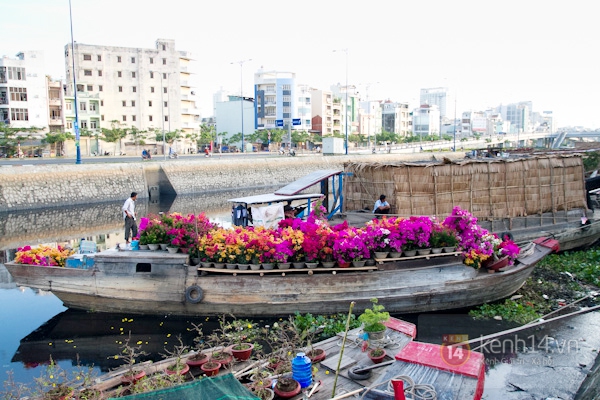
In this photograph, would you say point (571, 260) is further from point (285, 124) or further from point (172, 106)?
point (285, 124)

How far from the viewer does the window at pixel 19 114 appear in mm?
53059

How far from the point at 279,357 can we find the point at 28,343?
252 inches

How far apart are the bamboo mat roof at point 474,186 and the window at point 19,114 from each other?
1932 inches

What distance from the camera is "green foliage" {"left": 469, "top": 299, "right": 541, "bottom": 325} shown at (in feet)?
35.6

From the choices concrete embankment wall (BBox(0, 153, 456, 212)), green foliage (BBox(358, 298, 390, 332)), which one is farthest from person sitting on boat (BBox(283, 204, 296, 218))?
concrete embankment wall (BBox(0, 153, 456, 212))

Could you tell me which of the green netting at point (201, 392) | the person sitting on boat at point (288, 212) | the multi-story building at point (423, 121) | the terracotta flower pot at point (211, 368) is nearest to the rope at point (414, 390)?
the green netting at point (201, 392)

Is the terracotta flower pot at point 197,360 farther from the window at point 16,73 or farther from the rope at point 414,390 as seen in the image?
the window at point 16,73

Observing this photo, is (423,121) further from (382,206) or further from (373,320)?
(373,320)

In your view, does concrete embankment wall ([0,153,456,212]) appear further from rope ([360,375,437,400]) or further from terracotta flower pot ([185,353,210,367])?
rope ([360,375,437,400])

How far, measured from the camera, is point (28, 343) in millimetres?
10508

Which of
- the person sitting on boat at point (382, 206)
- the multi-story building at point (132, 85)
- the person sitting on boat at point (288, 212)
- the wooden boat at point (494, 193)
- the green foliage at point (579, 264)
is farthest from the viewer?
the multi-story building at point (132, 85)

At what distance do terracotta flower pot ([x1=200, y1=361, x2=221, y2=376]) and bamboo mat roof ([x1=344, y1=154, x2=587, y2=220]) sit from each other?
7868mm

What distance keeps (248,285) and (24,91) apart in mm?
52952

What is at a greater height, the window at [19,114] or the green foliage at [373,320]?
the window at [19,114]
